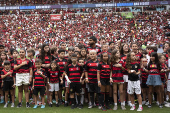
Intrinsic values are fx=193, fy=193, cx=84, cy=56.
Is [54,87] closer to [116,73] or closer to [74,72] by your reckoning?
[74,72]

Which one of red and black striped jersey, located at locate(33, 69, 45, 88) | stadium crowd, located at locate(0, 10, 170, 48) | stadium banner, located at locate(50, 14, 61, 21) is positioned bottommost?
red and black striped jersey, located at locate(33, 69, 45, 88)

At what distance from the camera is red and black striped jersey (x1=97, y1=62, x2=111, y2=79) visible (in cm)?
584

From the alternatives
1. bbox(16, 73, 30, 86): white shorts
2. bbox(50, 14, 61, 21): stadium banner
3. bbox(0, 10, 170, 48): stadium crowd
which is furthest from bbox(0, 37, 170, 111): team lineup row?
bbox(50, 14, 61, 21): stadium banner

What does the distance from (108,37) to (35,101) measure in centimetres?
2208

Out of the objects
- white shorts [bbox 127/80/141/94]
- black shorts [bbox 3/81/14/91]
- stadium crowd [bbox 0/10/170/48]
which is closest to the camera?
white shorts [bbox 127/80/141/94]

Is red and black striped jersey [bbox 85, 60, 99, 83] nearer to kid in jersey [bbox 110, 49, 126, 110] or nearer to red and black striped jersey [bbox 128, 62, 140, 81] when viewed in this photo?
kid in jersey [bbox 110, 49, 126, 110]

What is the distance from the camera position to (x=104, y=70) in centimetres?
585

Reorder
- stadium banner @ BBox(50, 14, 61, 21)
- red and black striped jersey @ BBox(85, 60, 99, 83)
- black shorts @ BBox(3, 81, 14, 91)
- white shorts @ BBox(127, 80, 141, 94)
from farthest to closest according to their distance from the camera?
stadium banner @ BBox(50, 14, 61, 21) < black shorts @ BBox(3, 81, 14, 91) < red and black striped jersey @ BBox(85, 60, 99, 83) < white shorts @ BBox(127, 80, 141, 94)

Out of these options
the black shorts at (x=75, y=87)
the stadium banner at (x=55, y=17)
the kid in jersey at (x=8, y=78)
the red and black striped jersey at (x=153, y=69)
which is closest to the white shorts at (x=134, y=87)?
the red and black striped jersey at (x=153, y=69)

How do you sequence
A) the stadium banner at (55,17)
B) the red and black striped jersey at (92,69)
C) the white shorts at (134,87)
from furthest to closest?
the stadium banner at (55,17) < the red and black striped jersey at (92,69) < the white shorts at (134,87)

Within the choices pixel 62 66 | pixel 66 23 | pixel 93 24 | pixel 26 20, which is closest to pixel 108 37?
pixel 93 24

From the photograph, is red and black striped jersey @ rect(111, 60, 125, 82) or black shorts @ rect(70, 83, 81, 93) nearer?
red and black striped jersey @ rect(111, 60, 125, 82)

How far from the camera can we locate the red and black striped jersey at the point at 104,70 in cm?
584

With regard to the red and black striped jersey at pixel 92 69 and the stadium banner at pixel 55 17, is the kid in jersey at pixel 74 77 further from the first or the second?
the stadium banner at pixel 55 17
